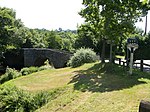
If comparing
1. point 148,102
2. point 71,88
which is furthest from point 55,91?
point 148,102

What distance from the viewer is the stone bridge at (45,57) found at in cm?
4001

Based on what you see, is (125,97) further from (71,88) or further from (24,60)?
(24,60)

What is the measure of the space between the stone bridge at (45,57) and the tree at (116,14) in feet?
55.3

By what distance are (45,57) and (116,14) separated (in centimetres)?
2754

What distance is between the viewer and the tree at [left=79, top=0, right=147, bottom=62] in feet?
63.7

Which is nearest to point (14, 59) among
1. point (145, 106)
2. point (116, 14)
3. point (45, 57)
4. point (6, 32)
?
point (45, 57)

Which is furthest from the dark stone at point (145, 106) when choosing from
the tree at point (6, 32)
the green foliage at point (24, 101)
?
the tree at point (6, 32)

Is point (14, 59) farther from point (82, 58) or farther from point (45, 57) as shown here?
point (82, 58)

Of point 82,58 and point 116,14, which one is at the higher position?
point 116,14

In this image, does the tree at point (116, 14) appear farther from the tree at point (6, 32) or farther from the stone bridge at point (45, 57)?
the tree at point (6, 32)

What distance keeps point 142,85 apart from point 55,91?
4334 mm

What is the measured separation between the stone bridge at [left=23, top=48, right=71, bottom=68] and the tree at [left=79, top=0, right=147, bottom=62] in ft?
55.3

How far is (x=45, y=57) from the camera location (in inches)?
1820

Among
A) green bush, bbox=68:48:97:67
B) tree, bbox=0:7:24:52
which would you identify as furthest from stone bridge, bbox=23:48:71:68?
green bush, bbox=68:48:97:67
